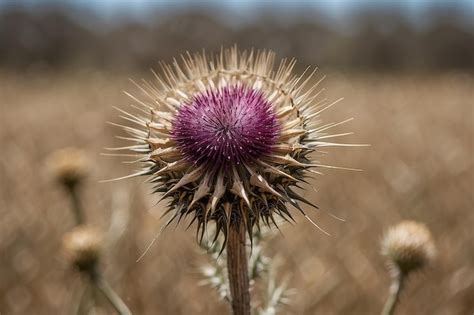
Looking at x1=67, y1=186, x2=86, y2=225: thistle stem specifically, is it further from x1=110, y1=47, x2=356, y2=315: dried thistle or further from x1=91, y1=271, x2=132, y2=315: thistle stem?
x1=110, y1=47, x2=356, y2=315: dried thistle

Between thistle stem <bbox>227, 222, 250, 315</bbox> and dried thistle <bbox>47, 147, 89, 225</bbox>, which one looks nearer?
thistle stem <bbox>227, 222, 250, 315</bbox>

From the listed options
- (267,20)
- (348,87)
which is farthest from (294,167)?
→ (267,20)

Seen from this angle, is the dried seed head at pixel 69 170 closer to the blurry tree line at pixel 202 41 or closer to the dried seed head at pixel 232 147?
the dried seed head at pixel 232 147

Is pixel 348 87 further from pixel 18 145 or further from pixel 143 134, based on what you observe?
pixel 143 134

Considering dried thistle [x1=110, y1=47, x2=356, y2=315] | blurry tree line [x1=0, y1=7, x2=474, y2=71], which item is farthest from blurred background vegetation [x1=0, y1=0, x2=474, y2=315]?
blurry tree line [x1=0, y1=7, x2=474, y2=71]

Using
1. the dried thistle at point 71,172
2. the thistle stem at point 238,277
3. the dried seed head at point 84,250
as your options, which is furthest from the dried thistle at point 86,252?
the thistle stem at point 238,277

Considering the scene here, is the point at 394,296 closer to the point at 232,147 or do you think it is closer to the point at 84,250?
the point at 232,147
